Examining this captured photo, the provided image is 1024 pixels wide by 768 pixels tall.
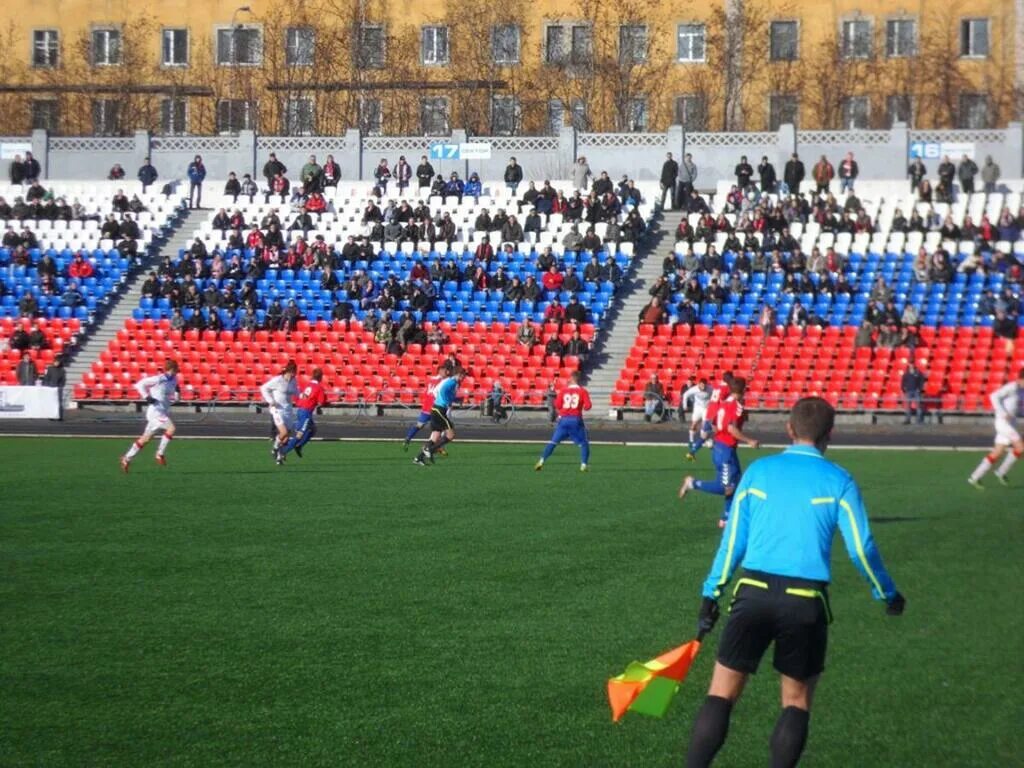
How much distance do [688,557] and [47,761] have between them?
885 cm

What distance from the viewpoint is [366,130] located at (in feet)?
210

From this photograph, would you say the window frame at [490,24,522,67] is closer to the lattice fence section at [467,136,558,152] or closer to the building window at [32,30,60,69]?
the lattice fence section at [467,136,558,152]

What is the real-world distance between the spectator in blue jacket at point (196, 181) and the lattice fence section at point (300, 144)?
2538 millimetres

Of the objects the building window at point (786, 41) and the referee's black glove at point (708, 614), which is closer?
the referee's black glove at point (708, 614)

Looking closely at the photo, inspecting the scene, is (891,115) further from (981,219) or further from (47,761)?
(47,761)

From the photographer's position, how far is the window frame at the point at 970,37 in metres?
63.9

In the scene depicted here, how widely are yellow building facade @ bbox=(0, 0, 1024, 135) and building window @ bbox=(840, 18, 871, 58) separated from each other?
80mm

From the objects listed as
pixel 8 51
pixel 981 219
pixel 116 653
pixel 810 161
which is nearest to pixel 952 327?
pixel 981 219

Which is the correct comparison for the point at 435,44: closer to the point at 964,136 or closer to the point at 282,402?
the point at 964,136

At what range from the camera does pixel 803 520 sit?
7598mm

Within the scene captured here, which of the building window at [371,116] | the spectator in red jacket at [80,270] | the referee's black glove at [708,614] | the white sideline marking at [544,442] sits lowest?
the white sideline marking at [544,442]

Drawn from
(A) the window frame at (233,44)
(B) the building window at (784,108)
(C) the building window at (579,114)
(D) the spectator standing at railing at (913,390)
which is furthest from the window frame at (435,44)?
(D) the spectator standing at railing at (913,390)

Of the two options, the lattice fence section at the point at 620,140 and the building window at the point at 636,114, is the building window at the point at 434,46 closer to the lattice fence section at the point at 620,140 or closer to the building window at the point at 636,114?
the building window at the point at 636,114

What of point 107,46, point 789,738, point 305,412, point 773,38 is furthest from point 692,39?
point 789,738
